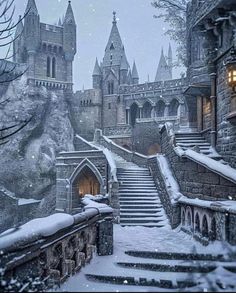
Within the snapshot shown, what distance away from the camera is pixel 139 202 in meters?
12.8

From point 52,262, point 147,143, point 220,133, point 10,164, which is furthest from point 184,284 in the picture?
point 10,164

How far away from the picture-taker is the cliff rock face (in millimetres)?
36969

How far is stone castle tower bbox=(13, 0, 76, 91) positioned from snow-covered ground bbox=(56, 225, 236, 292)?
134 ft

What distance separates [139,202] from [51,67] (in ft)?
135

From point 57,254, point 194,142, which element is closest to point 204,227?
point 57,254

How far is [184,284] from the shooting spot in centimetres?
448

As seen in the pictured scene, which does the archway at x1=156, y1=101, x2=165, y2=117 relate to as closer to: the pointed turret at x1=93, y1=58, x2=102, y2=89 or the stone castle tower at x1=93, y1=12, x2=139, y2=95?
the stone castle tower at x1=93, y1=12, x2=139, y2=95

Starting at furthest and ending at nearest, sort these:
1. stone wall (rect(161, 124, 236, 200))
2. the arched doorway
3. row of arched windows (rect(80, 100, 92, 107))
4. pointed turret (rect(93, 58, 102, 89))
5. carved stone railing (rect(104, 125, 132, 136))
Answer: pointed turret (rect(93, 58, 102, 89)) < row of arched windows (rect(80, 100, 92, 107)) < carved stone railing (rect(104, 125, 132, 136)) < the arched doorway < stone wall (rect(161, 124, 236, 200))

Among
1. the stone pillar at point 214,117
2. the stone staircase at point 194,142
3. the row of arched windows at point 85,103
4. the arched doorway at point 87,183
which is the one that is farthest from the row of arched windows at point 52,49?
the stone pillar at point 214,117

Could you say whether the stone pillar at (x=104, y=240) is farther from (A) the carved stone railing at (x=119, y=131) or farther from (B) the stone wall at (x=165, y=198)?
(A) the carved stone railing at (x=119, y=131)

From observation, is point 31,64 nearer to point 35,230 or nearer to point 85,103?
point 85,103

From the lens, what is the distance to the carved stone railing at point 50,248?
3.51m

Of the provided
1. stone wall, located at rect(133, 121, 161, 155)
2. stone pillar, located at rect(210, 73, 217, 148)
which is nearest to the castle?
stone wall, located at rect(133, 121, 161, 155)

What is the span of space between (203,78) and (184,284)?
11834mm
